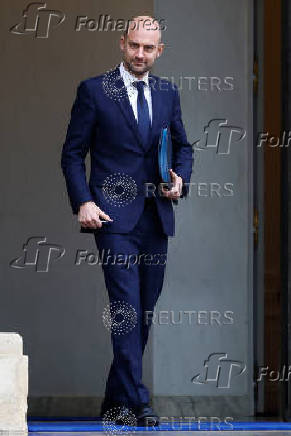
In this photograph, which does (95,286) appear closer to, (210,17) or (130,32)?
(210,17)

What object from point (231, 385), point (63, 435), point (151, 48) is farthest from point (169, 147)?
point (231, 385)

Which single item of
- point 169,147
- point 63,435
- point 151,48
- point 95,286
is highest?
point 151,48

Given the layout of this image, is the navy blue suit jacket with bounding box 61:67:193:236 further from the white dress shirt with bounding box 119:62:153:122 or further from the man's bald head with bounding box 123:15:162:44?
the man's bald head with bounding box 123:15:162:44

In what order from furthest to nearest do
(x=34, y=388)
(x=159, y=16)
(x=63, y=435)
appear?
(x=34, y=388)
(x=159, y=16)
(x=63, y=435)

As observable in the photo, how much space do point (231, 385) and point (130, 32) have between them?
2.29m

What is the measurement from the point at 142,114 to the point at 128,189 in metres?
0.33

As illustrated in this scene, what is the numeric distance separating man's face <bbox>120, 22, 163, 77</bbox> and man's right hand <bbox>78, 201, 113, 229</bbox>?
0.58 metres

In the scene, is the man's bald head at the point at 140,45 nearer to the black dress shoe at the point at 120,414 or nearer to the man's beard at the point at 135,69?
the man's beard at the point at 135,69

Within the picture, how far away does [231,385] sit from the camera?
7.77 meters

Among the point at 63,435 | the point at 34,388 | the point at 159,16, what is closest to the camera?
the point at 63,435

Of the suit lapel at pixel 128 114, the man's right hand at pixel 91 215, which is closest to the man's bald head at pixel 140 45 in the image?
the suit lapel at pixel 128 114

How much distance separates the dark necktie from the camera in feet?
20.5

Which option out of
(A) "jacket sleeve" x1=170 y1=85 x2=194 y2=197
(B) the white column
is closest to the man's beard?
(A) "jacket sleeve" x1=170 y1=85 x2=194 y2=197

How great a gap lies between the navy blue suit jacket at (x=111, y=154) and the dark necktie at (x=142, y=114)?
23 millimetres
